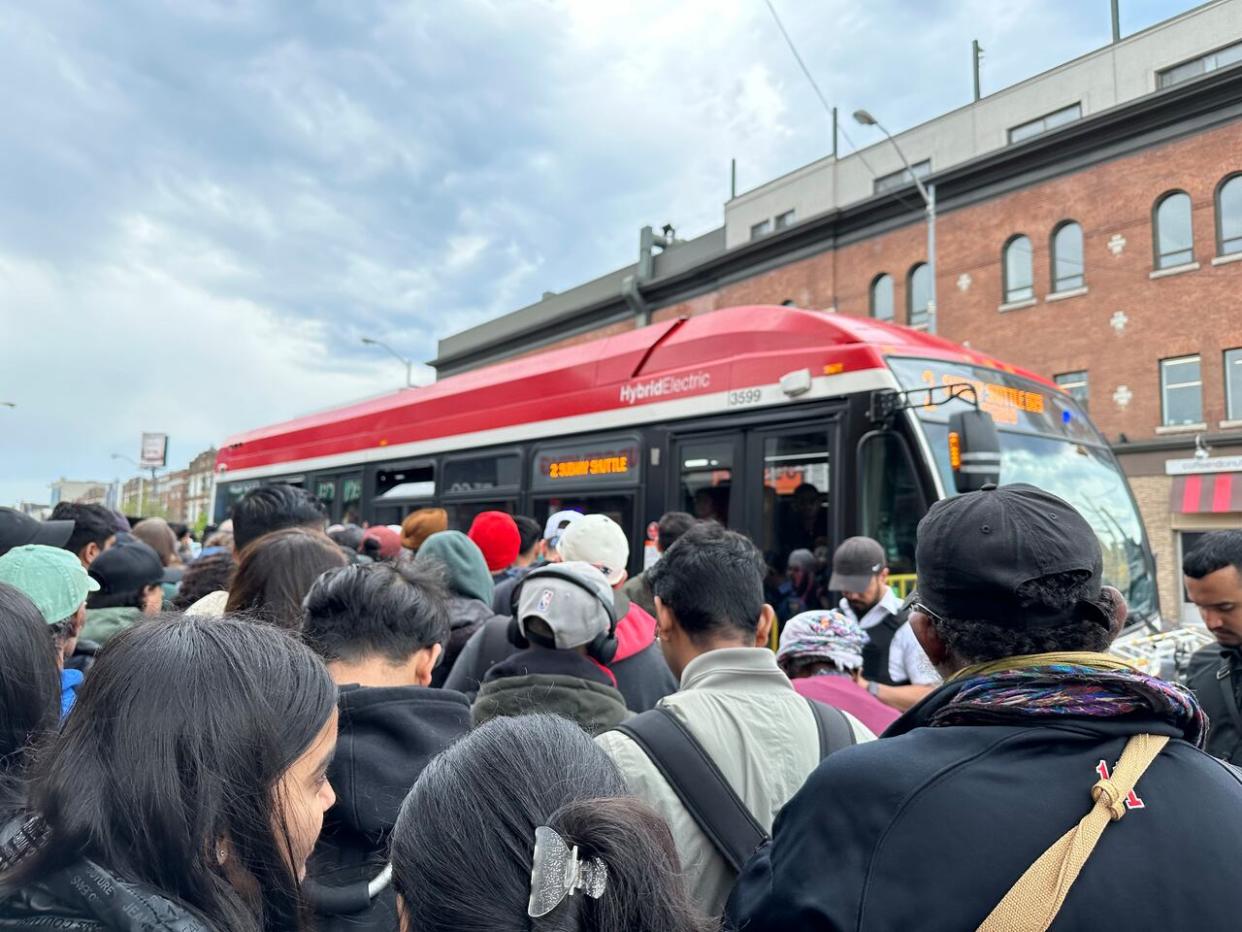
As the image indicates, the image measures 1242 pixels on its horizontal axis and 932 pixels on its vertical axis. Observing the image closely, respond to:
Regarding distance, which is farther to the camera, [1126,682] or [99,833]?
[1126,682]

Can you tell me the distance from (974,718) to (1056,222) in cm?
2291

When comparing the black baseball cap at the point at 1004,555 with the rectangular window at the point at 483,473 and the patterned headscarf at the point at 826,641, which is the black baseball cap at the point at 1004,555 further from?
the rectangular window at the point at 483,473

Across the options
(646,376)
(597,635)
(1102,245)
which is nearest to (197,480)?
(1102,245)

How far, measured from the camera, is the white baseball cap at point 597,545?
3994 millimetres

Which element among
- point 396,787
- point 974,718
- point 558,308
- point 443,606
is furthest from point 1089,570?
point 558,308

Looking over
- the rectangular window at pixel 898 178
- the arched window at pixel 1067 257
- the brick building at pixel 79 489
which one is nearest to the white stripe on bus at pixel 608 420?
the arched window at pixel 1067 257

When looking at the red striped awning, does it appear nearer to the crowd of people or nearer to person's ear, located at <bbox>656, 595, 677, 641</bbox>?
person's ear, located at <bbox>656, 595, 677, 641</bbox>

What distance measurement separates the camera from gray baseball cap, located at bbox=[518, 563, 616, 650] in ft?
8.30

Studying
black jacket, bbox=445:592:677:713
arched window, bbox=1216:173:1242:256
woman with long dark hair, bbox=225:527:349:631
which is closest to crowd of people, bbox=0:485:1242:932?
woman with long dark hair, bbox=225:527:349:631

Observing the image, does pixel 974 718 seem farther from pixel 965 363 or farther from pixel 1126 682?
pixel 965 363

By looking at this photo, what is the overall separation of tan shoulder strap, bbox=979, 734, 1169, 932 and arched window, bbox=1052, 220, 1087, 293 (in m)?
22.6

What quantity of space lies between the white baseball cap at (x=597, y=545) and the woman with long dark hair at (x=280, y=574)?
4.43ft

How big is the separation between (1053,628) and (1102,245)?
72.9 feet

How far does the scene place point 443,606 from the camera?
2.34 meters
